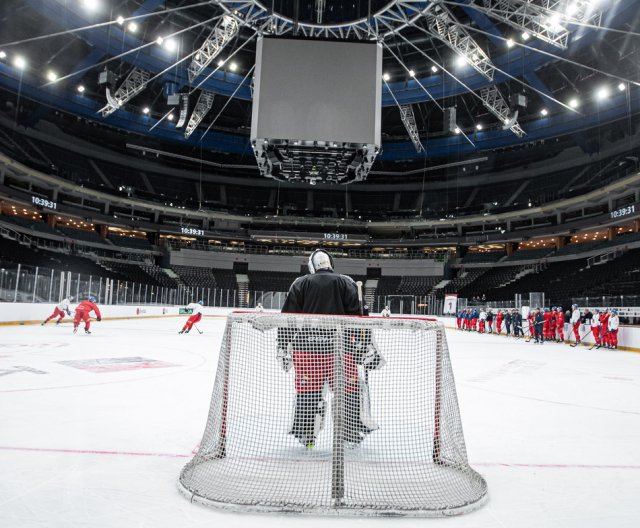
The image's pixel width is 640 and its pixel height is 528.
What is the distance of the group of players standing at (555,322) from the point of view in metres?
15.9

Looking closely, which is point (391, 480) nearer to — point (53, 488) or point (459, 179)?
point (53, 488)

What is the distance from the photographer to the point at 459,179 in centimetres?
4769

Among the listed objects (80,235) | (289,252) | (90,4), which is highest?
(90,4)

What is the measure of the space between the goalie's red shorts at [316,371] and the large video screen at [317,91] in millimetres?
9907

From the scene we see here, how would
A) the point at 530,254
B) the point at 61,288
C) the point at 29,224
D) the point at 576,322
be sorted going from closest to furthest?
the point at 576,322
the point at 61,288
the point at 29,224
the point at 530,254

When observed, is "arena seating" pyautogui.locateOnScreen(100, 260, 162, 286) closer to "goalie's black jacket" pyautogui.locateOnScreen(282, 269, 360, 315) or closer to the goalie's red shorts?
"goalie's black jacket" pyautogui.locateOnScreen(282, 269, 360, 315)

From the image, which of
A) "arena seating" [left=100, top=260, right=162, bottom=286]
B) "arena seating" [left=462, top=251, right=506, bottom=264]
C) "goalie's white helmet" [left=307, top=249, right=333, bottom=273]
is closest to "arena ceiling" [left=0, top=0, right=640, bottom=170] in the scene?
"arena seating" [left=100, top=260, right=162, bottom=286]

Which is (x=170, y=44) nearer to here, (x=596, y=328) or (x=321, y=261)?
(x=596, y=328)

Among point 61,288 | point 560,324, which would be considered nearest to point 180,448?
point 61,288

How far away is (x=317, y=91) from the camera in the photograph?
1188cm

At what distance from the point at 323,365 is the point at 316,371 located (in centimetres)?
7

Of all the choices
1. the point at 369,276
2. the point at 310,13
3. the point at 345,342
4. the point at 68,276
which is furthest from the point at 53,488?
the point at 369,276

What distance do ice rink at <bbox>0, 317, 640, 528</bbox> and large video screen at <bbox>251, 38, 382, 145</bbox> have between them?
724 centimetres

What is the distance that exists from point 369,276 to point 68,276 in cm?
3297
